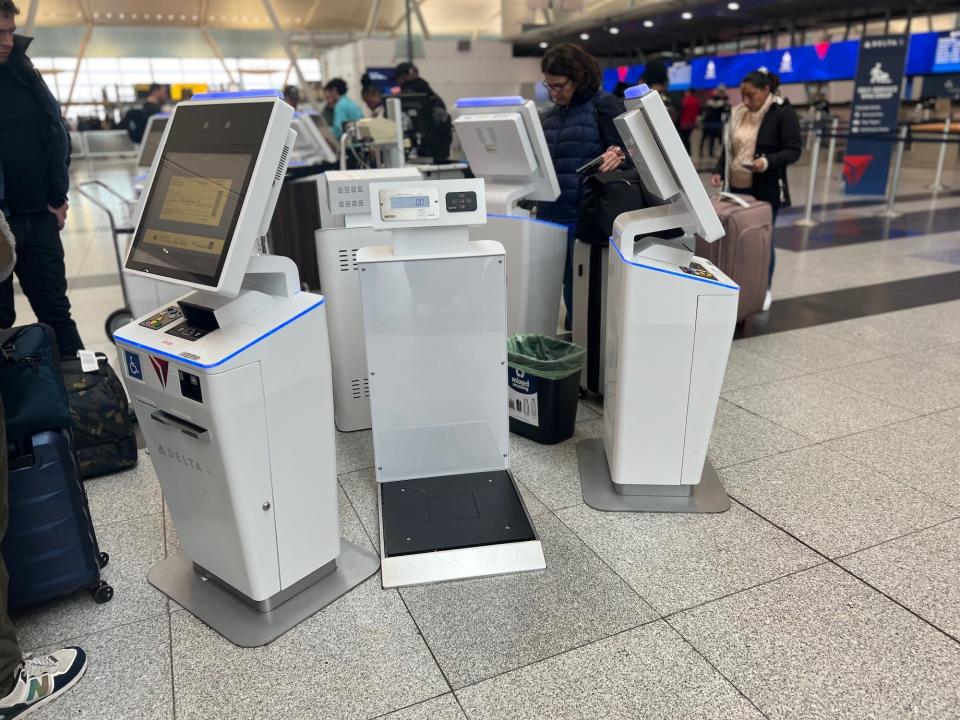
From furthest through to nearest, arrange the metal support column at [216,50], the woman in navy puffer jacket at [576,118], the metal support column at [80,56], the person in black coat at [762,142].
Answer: the metal support column at [216,50]
the metal support column at [80,56]
the person in black coat at [762,142]
the woman in navy puffer jacket at [576,118]

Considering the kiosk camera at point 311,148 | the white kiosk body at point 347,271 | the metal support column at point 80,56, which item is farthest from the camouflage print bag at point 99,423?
the metal support column at point 80,56

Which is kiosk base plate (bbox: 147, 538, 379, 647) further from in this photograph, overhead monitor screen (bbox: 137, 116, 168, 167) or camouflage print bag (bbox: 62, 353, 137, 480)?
overhead monitor screen (bbox: 137, 116, 168, 167)

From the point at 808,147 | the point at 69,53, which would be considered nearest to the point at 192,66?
the point at 69,53

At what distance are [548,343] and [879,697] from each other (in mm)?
1809

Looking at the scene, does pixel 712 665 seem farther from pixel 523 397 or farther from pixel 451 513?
pixel 523 397

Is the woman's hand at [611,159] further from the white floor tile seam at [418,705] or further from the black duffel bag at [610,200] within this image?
the white floor tile seam at [418,705]

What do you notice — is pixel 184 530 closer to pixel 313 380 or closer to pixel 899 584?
pixel 313 380

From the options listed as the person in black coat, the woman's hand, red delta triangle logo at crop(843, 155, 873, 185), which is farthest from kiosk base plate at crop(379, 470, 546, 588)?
red delta triangle logo at crop(843, 155, 873, 185)

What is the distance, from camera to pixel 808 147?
15.4 metres

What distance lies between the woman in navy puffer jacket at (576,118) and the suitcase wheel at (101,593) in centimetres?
239

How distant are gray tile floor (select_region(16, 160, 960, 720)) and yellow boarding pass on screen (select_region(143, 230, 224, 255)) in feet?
3.31

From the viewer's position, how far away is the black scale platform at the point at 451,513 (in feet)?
7.11

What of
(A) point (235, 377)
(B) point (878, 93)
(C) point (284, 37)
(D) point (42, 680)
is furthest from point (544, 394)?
(C) point (284, 37)

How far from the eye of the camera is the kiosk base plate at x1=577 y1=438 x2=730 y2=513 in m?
2.37
